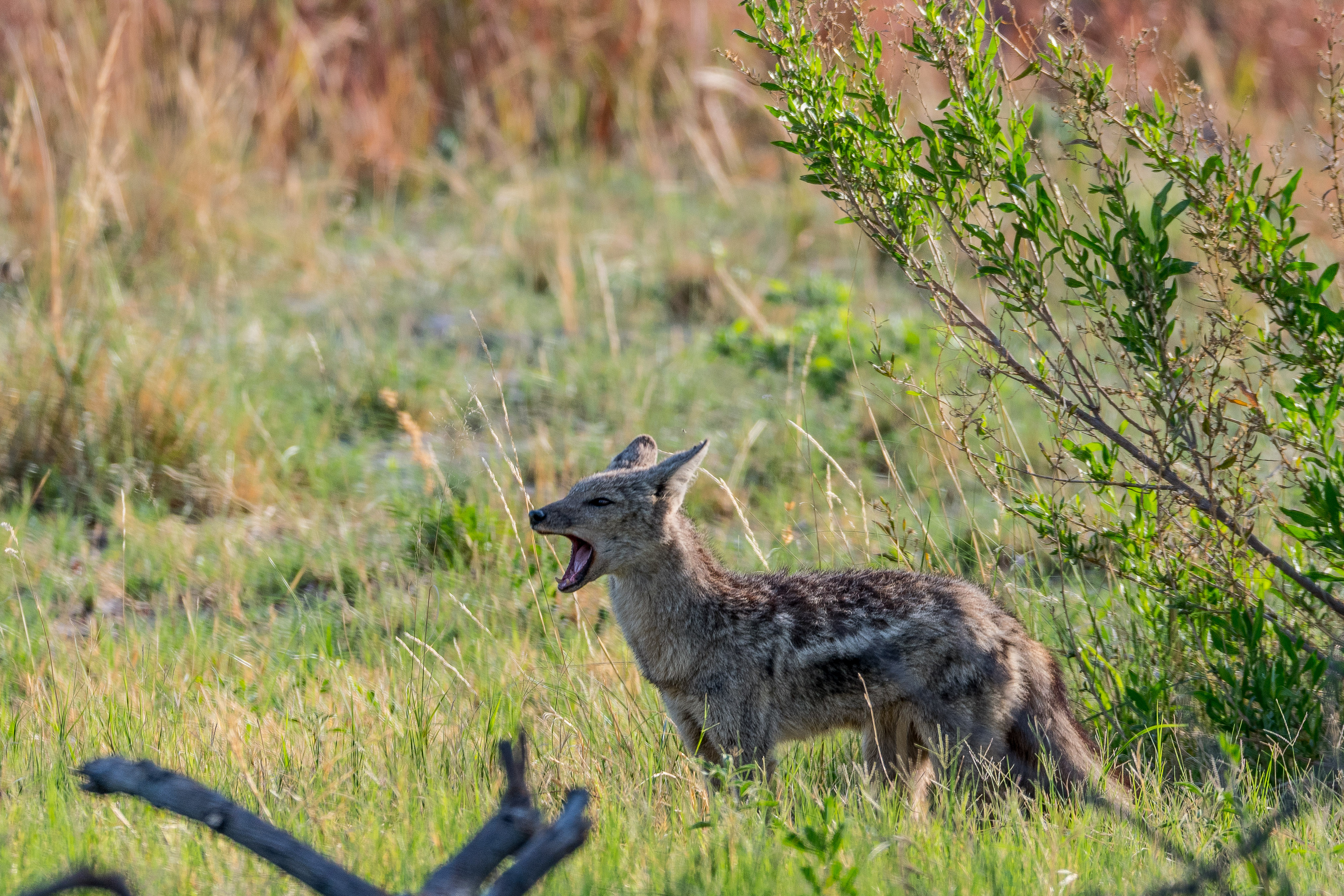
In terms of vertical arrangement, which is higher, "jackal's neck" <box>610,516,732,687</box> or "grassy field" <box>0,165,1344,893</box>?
"jackal's neck" <box>610,516,732,687</box>

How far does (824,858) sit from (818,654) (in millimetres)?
1232

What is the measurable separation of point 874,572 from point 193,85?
697 cm

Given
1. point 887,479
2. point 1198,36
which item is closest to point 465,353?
point 887,479

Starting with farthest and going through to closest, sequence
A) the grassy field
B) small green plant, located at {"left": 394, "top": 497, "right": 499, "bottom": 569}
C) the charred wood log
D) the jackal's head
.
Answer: small green plant, located at {"left": 394, "top": 497, "right": 499, "bottom": 569} < the jackal's head < the grassy field < the charred wood log

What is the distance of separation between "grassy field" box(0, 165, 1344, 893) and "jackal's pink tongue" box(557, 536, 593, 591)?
321 millimetres

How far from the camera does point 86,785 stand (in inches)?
116

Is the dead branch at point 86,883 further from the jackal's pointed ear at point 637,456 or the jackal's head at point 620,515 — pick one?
the jackal's pointed ear at point 637,456

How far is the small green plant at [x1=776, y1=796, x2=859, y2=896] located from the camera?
2.99m

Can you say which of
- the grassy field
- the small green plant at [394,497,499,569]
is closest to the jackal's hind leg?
the grassy field

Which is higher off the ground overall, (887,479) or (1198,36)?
(1198,36)

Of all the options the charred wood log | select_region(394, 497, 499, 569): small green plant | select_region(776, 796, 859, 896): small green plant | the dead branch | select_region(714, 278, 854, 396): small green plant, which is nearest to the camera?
the dead branch

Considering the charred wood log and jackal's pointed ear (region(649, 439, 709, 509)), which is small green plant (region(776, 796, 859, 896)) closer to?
the charred wood log

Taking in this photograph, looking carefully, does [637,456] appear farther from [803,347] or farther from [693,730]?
[803,347]

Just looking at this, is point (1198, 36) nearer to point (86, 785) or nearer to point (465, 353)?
point (465, 353)
